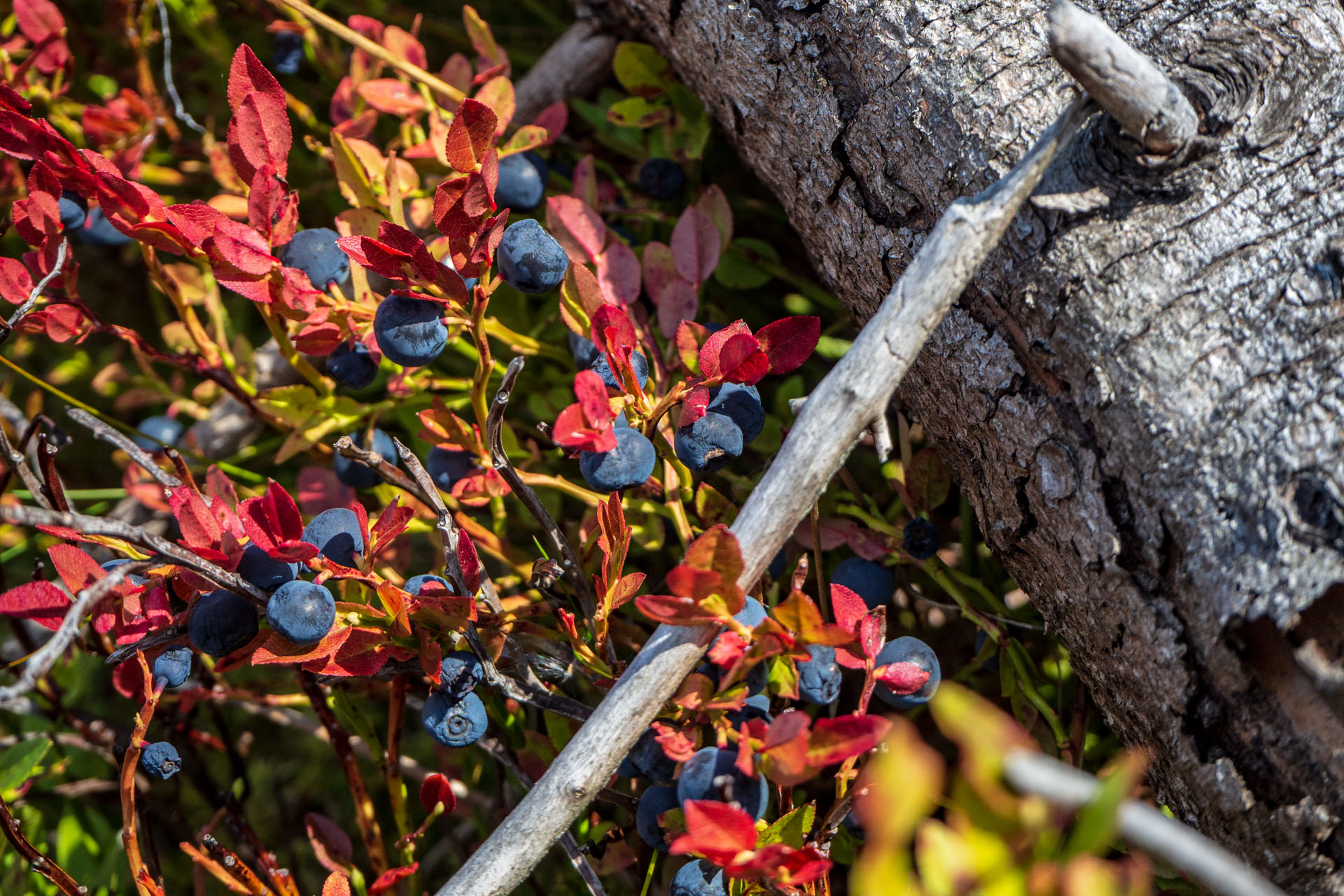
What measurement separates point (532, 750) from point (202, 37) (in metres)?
1.13

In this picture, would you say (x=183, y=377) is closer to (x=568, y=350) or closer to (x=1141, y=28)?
(x=568, y=350)

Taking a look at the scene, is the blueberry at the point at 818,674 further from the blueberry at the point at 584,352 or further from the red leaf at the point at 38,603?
the red leaf at the point at 38,603

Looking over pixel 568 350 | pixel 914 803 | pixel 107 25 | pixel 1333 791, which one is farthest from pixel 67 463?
pixel 1333 791

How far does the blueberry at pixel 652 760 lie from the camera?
706 mm

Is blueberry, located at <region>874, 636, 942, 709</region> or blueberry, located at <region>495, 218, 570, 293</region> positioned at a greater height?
blueberry, located at <region>495, 218, 570, 293</region>

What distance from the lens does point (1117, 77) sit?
55cm

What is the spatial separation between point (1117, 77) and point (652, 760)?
582 millimetres

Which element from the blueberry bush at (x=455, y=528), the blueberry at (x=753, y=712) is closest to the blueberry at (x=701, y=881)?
the blueberry bush at (x=455, y=528)

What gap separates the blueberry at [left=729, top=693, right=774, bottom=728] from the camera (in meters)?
0.71

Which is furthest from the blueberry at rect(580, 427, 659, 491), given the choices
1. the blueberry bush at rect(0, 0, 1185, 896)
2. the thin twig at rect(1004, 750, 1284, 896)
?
the thin twig at rect(1004, 750, 1284, 896)

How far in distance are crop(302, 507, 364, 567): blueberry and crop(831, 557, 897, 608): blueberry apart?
433mm

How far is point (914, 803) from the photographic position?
0.38 meters

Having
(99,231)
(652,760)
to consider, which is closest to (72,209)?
(99,231)

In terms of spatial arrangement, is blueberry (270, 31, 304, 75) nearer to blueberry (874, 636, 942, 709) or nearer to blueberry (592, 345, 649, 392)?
blueberry (592, 345, 649, 392)
